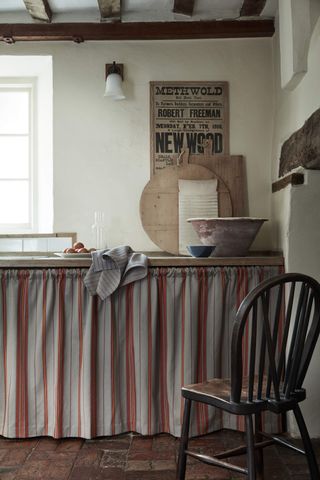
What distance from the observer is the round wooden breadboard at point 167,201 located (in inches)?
153

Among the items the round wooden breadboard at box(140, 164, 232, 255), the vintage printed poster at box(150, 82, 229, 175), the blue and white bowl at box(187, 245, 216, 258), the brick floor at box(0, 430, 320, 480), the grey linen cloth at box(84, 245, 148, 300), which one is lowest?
the brick floor at box(0, 430, 320, 480)

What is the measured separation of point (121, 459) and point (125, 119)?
7.37 feet

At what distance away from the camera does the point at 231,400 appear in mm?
2029

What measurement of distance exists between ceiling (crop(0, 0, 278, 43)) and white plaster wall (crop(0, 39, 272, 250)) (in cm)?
8

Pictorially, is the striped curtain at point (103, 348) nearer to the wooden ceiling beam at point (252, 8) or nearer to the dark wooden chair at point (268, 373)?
the dark wooden chair at point (268, 373)

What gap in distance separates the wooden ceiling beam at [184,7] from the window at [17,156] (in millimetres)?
1195

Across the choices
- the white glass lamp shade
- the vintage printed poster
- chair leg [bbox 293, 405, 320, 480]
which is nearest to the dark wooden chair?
chair leg [bbox 293, 405, 320, 480]

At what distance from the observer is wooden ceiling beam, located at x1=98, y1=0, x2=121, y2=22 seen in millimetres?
3633

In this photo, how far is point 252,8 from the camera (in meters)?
3.78

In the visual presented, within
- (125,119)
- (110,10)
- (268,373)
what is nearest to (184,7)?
(110,10)

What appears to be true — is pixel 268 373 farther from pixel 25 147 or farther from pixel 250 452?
pixel 25 147

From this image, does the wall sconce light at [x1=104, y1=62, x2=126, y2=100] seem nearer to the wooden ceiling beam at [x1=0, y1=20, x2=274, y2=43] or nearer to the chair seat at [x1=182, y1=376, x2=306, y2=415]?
the wooden ceiling beam at [x1=0, y1=20, x2=274, y2=43]

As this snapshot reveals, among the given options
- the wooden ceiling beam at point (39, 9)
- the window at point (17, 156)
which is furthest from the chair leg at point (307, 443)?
the wooden ceiling beam at point (39, 9)

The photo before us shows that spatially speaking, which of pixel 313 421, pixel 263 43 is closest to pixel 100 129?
pixel 263 43
